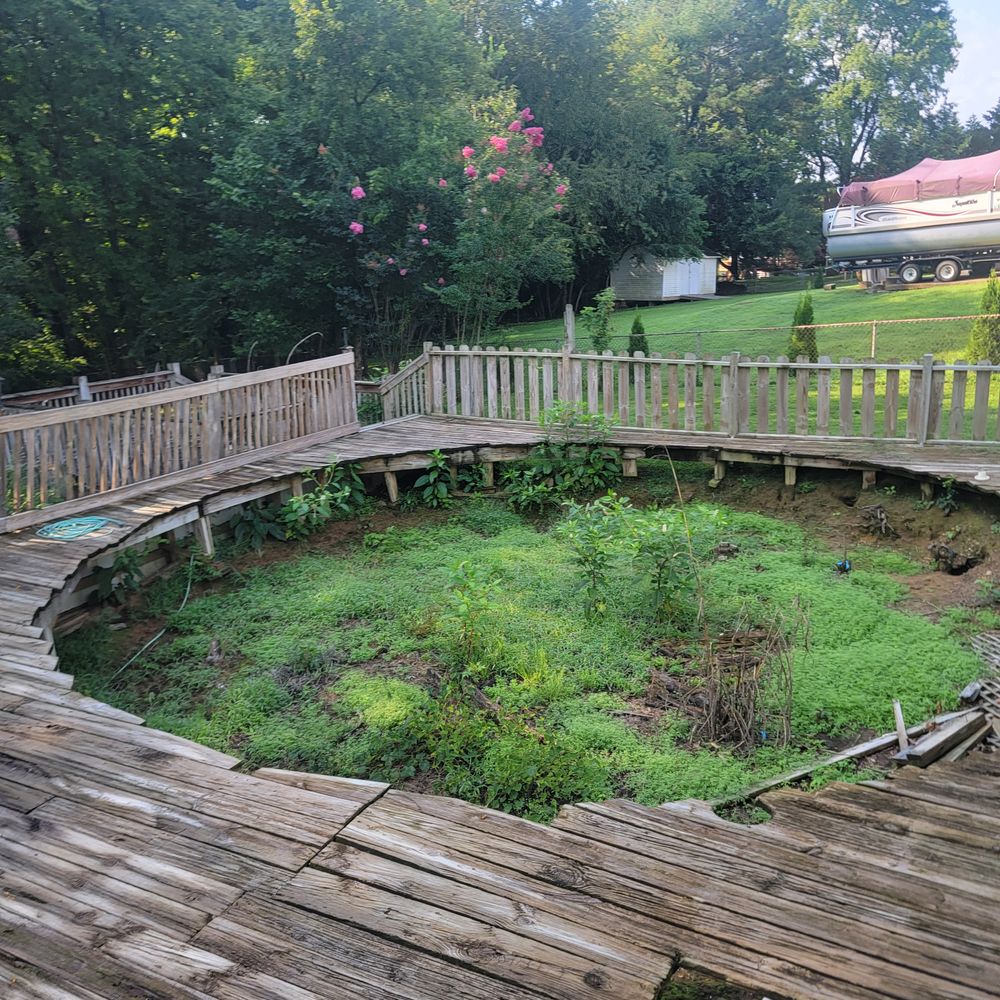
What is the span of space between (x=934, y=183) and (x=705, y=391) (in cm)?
1970

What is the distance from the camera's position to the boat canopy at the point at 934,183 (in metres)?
24.2

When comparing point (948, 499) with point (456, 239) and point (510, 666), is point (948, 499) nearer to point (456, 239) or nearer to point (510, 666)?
point (510, 666)

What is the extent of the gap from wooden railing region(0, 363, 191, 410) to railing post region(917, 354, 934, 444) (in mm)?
9536

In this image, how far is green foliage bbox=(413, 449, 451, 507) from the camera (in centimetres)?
1020

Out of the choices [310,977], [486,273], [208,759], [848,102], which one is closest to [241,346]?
[486,273]

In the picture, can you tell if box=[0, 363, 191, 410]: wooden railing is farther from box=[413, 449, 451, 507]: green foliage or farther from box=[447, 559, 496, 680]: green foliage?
box=[447, 559, 496, 680]: green foliage

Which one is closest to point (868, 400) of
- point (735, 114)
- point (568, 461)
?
point (568, 461)

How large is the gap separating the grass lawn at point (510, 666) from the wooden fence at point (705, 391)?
142 cm

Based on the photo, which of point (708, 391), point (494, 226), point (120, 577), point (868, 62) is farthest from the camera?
point (868, 62)

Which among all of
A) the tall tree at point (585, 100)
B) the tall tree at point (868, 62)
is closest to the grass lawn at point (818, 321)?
the tall tree at point (585, 100)

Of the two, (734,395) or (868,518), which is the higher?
(734,395)

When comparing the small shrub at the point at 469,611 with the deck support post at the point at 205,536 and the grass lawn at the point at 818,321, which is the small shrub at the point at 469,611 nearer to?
the deck support post at the point at 205,536

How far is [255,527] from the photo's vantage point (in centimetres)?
A: 927

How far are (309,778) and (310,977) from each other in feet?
4.09
